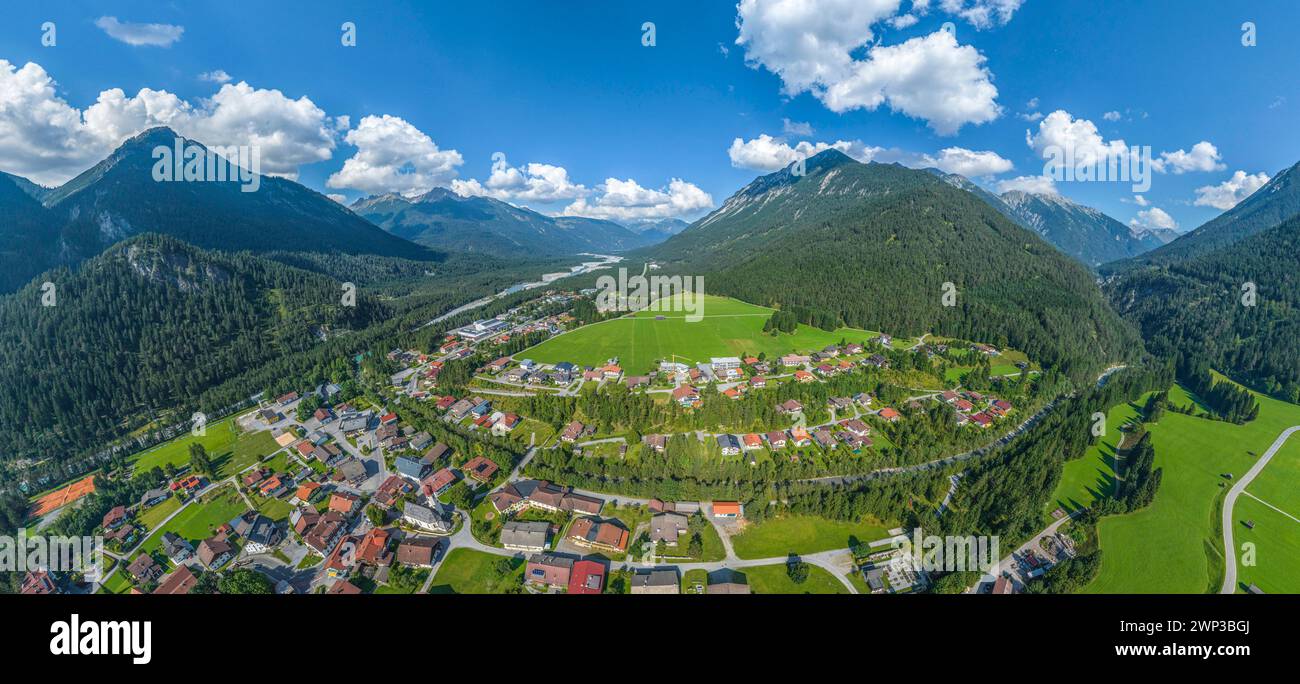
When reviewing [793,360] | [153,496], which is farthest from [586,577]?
[793,360]

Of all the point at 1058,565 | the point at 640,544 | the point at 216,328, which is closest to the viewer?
the point at 1058,565

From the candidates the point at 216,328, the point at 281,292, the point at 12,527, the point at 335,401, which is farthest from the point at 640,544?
the point at 281,292

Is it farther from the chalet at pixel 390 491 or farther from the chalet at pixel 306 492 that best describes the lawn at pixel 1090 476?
the chalet at pixel 306 492

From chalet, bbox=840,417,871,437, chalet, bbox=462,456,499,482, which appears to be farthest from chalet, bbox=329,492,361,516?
chalet, bbox=840,417,871,437

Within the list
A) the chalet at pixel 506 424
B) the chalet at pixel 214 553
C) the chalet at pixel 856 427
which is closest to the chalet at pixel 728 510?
the chalet at pixel 856 427

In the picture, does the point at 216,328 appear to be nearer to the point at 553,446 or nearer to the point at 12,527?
the point at 12,527

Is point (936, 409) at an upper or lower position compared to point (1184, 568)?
upper

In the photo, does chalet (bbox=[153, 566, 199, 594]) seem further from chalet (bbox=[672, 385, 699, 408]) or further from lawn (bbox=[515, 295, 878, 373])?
lawn (bbox=[515, 295, 878, 373])
